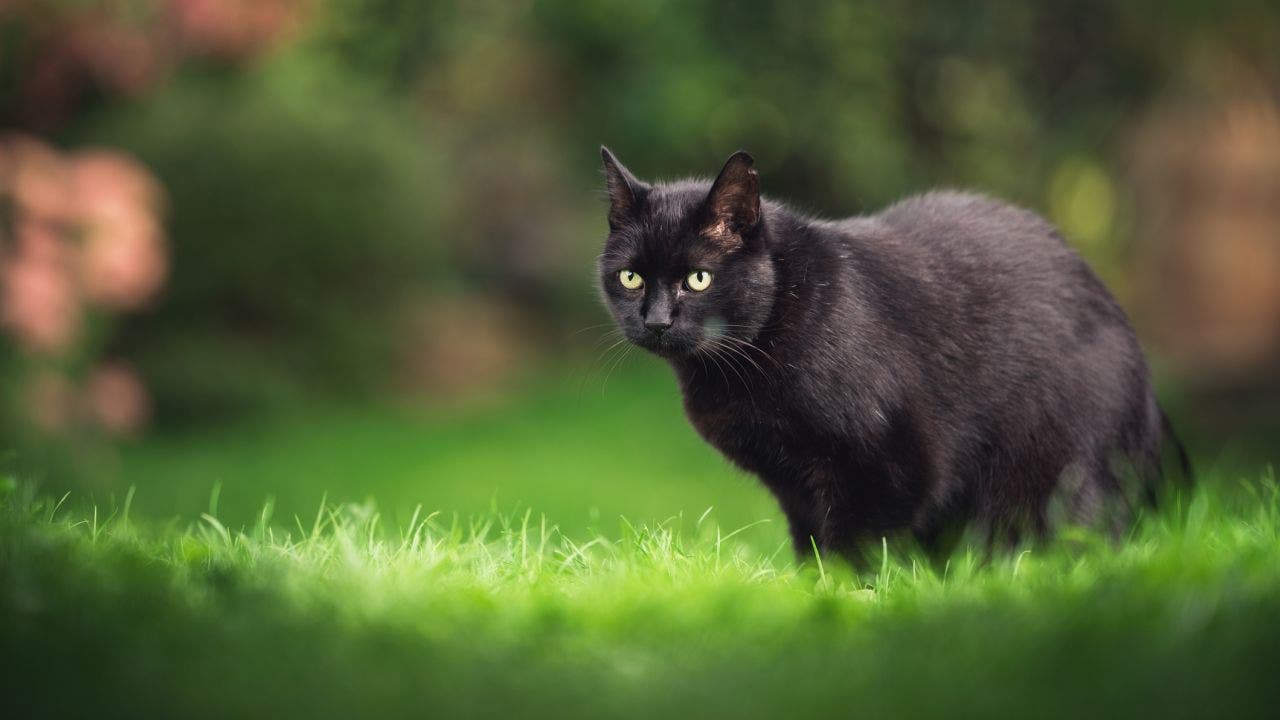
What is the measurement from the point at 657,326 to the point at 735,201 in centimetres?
44

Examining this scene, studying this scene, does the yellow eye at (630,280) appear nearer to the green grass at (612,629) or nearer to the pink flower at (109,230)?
the green grass at (612,629)

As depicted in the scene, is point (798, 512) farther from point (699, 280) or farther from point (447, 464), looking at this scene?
point (447, 464)

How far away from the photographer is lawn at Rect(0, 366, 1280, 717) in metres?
2.56

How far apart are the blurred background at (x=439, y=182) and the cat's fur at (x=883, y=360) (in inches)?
157

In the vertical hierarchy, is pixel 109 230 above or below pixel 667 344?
below

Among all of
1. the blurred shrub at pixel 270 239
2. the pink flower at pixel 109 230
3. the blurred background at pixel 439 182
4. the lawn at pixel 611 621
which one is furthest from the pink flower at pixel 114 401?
the lawn at pixel 611 621

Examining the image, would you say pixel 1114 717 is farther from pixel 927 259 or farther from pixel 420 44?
pixel 420 44

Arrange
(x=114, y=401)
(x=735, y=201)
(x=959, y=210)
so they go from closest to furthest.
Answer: (x=735, y=201)
(x=959, y=210)
(x=114, y=401)

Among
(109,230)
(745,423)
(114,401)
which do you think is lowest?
(114,401)

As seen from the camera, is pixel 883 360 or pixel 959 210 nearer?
pixel 883 360

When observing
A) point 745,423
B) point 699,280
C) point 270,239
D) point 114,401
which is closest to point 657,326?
point 699,280

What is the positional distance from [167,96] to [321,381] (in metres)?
2.66

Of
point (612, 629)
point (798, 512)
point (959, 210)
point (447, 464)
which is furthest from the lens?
point (447, 464)

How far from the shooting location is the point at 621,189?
13.2 ft
